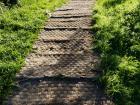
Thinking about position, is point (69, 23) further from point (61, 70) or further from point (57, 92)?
point (57, 92)

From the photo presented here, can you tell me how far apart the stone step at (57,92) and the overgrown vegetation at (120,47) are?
27 cm

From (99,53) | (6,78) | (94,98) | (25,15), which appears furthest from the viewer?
(25,15)

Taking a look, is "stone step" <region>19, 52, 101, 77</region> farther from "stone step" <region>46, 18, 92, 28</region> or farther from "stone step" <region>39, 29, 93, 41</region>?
"stone step" <region>46, 18, 92, 28</region>

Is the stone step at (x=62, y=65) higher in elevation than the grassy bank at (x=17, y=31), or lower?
lower

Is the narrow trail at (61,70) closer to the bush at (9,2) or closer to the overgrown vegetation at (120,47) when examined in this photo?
the overgrown vegetation at (120,47)

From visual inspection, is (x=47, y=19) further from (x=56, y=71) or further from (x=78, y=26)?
(x=56, y=71)

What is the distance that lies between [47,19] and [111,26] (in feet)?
7.34

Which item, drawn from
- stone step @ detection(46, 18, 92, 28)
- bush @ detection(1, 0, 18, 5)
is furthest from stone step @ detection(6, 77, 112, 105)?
bush @ detection(1, 0, 18, 5)

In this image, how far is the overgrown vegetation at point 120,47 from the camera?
655 centimetres

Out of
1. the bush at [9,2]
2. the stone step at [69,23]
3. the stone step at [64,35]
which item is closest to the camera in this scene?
the stone step at [64,35]

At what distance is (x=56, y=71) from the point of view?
7426mm

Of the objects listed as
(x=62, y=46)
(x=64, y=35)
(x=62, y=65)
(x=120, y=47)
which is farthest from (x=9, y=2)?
(x=120, y=47)

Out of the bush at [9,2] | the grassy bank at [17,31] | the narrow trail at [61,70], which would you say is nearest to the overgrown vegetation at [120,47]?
the narrow trail at [61,70]

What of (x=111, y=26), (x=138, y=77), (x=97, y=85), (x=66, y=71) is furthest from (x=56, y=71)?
(x=111, y=26)
